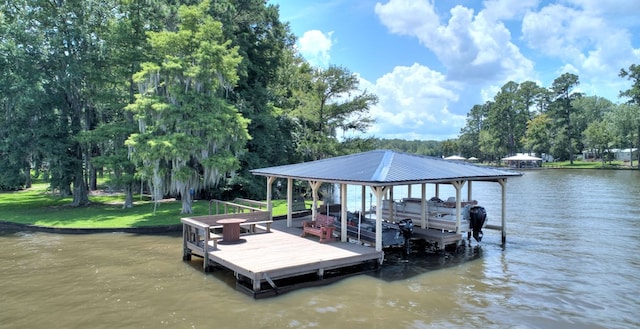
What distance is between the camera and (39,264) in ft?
37.9

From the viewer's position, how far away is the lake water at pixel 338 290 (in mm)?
7805

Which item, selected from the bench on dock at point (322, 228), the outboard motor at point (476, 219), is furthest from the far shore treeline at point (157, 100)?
the outboard motor at point (476, 219)

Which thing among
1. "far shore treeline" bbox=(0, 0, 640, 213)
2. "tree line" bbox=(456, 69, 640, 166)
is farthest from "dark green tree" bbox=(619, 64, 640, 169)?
"far shore treeline" bbox=(0, 0, 640, 213)

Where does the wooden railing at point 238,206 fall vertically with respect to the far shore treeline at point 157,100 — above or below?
below

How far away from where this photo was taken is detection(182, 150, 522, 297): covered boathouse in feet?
31.7

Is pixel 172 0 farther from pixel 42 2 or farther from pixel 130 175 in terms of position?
pixel 130 175

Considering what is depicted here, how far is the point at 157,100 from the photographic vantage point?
57.3 feet

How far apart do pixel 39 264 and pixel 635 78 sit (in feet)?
217

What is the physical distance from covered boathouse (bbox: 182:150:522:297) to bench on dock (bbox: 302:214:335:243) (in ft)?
0.78

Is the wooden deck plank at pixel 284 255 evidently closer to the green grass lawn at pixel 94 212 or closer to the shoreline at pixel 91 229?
the shoreline at pixel 91 229

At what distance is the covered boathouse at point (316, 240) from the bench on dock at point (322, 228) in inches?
9.4

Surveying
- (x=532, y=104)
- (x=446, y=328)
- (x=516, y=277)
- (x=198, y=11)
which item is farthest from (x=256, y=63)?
(x=532, y=104)

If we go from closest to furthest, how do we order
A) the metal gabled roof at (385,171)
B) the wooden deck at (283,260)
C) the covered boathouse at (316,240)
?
1. the wooden deck at (283,260)
2. the covered boathouse at (316,240)
3. the metal gabled roof at (385,171)

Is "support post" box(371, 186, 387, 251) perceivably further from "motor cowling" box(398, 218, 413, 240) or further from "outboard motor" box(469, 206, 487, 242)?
"outboard motor" box(469, 206, 487, 242)
